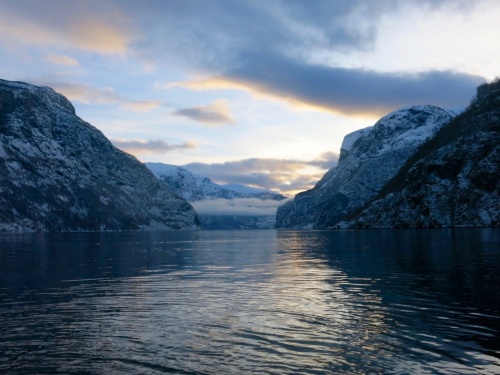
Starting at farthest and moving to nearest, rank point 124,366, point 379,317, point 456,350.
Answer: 1. point 379,317
2. point 456,350
3. point 124,366

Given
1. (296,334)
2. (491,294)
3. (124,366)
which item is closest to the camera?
(124,366)

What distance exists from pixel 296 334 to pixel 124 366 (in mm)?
9924

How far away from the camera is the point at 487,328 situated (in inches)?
1062

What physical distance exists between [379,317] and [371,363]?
34.1ft

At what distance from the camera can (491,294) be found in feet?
125

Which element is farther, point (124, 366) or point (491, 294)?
point (491, 294)

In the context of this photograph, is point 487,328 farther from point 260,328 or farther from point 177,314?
point 177,314

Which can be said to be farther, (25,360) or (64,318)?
(64,318)

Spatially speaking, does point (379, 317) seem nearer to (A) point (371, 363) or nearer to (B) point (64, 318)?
(A) point (371, 363)

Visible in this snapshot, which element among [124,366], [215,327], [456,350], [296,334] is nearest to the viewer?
[124,366]

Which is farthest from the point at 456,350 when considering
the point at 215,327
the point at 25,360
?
the point at 25,360

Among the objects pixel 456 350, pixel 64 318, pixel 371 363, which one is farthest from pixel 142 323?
pixel 456 350

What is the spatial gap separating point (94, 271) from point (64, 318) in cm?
3229

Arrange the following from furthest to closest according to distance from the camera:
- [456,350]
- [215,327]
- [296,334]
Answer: [215,327] < [296,334] < [456,350]
